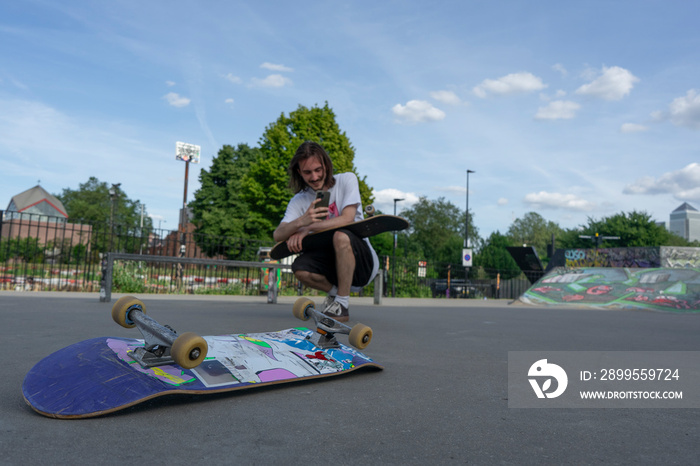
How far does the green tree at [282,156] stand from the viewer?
70.2ft

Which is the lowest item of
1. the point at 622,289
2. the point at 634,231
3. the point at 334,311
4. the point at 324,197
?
the point at 334,311

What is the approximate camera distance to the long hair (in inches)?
145

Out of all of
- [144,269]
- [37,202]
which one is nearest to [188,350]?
[144,269]

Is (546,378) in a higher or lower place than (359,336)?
lower

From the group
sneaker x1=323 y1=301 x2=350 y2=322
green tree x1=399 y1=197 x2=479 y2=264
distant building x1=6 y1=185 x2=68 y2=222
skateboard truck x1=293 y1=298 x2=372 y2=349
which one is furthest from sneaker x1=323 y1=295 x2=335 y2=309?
distant building x1=6 y1=185 x2=68 y2=222

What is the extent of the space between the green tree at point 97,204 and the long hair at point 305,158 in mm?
56011

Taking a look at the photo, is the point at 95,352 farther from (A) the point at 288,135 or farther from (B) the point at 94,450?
(A) the point at 288,135

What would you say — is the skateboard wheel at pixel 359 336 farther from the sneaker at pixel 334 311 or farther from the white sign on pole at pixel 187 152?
the white sign on pole at pixel 187 152

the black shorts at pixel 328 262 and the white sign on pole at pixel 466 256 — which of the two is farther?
the white sign on pole at pixel 466 256

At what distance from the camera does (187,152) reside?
19719 mm

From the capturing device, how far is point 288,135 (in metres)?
22.3

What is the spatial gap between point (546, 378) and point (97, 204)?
6970 cm

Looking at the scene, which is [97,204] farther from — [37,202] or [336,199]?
[336,199]

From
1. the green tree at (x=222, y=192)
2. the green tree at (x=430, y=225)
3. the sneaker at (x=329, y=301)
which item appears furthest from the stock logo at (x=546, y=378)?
the green tree at (x=430, y=225)
